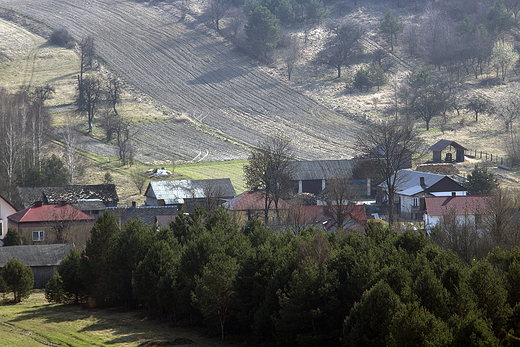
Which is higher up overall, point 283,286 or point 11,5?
point 11,5

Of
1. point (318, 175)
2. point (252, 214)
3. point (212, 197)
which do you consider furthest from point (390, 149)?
point (212, 197)

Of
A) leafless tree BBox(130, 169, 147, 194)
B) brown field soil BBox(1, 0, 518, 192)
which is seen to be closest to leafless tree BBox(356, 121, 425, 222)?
brown field soil BBox(1, 0, 518, 192)

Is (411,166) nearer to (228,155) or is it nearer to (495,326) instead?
(228,155)

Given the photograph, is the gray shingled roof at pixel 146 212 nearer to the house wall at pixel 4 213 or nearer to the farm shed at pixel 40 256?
the farm shed at pixel 40 256

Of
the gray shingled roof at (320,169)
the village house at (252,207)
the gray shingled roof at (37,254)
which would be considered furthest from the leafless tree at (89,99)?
the gray shingled roof at (37,254)

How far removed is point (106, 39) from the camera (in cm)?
12281

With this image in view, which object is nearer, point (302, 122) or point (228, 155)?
point (228, 155)

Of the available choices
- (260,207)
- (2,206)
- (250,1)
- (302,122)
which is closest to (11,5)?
(250,1)

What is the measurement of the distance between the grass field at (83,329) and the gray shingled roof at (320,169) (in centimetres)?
3809

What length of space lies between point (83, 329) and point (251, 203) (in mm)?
30059

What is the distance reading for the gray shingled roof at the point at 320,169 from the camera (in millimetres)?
68438

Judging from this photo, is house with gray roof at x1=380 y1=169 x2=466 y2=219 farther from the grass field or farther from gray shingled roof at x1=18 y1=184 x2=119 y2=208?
the grass field

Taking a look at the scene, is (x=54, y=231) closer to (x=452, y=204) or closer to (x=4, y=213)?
(x=4, y=213)

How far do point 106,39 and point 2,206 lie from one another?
7522cm
